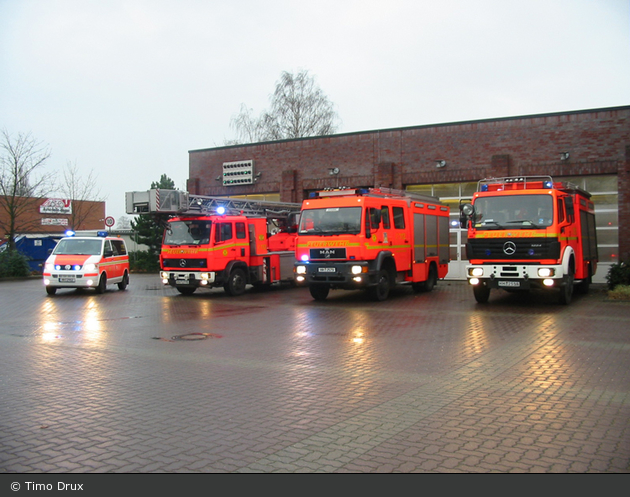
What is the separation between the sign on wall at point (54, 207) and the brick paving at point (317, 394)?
183 ft

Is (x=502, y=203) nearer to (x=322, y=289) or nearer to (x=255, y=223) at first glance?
(x=322, y=289)

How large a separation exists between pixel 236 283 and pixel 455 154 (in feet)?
38.3

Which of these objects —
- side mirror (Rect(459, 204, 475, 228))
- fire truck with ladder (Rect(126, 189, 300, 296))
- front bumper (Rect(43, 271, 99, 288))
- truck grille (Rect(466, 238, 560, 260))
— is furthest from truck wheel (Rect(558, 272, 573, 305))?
front bumper (Rect(43, 271, 99, 288))

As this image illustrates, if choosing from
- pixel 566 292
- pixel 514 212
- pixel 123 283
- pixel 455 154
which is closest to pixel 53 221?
pixel 123 283

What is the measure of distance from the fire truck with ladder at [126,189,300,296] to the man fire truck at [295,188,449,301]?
2.89 meters

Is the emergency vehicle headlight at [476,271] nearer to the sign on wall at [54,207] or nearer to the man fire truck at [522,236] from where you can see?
the man fire truck at [522,236]

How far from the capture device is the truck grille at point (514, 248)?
14398 millimetres

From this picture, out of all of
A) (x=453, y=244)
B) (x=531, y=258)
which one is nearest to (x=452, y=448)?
(x=531, y=258)

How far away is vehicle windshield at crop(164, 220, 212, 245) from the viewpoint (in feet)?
60.5

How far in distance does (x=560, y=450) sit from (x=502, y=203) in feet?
36.2

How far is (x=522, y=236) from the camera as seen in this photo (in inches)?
577

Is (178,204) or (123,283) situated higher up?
(178,204)

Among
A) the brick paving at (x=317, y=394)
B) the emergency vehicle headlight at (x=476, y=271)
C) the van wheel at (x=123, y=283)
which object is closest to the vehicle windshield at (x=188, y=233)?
the van wheel at (x=123, y=283)

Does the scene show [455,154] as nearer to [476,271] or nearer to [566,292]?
[476,271]
